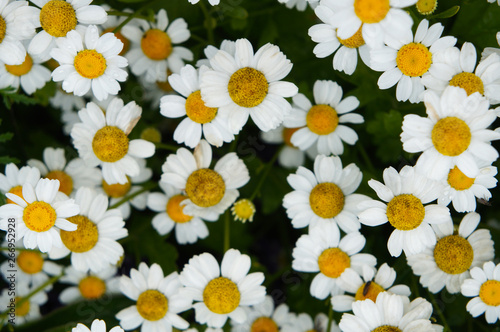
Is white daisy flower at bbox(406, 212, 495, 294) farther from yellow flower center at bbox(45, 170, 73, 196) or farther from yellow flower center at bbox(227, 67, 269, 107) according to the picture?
yellow flower center at bbox(45, 170, 73, 196)

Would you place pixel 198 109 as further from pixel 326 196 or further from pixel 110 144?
pixel 326 196

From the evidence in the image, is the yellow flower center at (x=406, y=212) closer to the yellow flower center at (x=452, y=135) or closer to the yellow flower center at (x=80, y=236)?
the yellow flower center at (x=452, y=135)

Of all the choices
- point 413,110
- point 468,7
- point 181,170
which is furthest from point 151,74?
point 468,7

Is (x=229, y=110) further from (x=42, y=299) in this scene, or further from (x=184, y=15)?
(x=42, y=299)

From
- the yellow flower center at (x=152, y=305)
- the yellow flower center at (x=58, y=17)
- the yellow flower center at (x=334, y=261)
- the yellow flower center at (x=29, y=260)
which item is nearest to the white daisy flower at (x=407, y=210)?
the yellow flower center at (x=334, y=261)

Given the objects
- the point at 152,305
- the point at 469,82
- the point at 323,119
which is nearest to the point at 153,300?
the point at 152,305

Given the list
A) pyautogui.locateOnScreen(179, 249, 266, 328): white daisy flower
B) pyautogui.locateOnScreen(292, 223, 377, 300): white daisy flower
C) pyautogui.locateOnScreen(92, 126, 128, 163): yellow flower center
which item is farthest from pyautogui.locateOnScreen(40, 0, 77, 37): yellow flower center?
pyautogui.locateOnScreen(292, 223, 377, 300): white daisy flower
